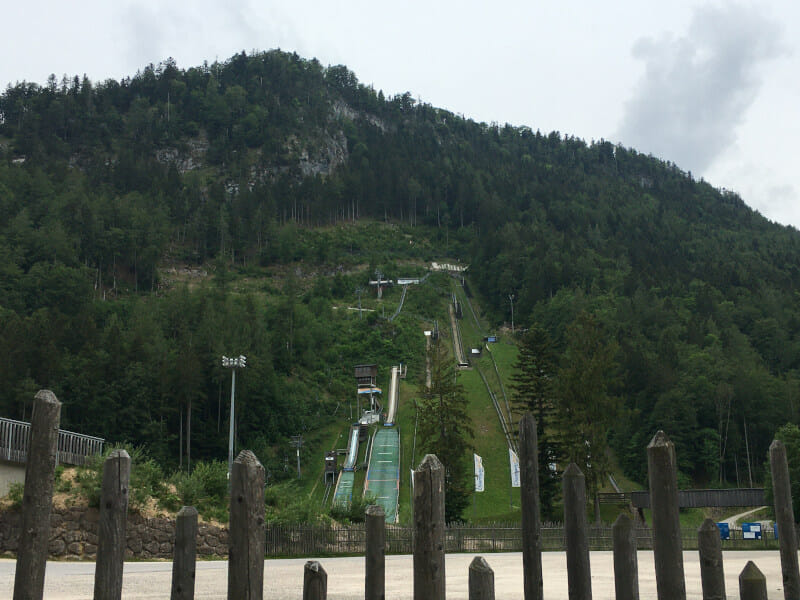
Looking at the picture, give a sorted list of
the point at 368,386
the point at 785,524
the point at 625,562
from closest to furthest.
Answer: the point at 625,562 → the point at 785,524 → the point at 368,386

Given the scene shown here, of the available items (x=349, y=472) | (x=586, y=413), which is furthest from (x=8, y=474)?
(x=349, y=472)

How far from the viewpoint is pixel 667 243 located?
487ft

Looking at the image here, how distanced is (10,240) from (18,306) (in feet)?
66.1

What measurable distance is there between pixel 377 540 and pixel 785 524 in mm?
5317

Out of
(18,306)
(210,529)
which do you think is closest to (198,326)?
(18,306)

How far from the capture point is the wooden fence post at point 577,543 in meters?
6.35

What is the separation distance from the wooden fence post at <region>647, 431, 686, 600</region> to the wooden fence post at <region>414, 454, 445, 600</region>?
1660mm

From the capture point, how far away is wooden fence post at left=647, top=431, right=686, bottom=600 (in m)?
5.76

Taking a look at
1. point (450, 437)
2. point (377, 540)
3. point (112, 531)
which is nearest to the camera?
point (112, 531)

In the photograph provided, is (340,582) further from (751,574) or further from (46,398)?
(751,574)

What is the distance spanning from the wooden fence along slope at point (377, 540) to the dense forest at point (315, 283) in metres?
41.3

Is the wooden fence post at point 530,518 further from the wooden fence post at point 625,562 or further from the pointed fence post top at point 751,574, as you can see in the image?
the pointed fence post top at point 751,574

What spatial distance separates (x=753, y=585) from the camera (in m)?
5.77

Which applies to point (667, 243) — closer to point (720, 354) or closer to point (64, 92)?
point (720, 354)
